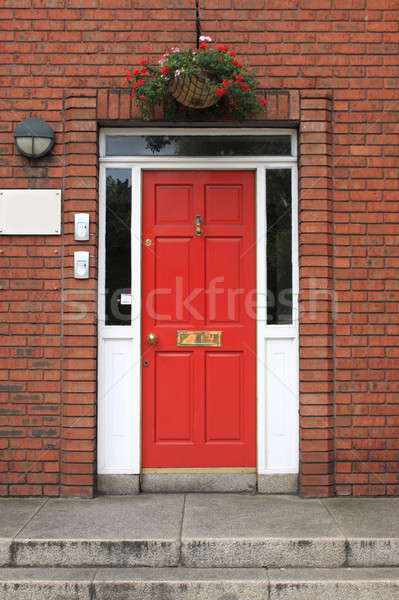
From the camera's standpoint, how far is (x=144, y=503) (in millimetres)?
4578

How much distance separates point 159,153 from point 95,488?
264 cm

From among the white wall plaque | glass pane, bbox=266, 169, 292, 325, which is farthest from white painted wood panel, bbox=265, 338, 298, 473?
the white wall plaque

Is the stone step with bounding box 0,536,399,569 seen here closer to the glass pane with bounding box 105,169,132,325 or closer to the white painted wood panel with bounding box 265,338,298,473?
the white painted wood panel with bounding box 265,338,298,473

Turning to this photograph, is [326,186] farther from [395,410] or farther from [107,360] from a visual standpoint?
[107,360]

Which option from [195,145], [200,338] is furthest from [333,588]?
[195,145]

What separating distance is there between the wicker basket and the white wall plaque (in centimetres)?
121

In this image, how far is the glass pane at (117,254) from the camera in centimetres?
489

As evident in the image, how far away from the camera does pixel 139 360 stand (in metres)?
4.88

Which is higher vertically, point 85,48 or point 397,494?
point 85,48

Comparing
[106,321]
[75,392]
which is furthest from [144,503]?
[106,321]

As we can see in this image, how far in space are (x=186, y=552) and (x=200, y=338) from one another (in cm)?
165

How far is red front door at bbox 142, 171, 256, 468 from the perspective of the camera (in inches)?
193

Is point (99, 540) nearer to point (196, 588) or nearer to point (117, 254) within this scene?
point (196, 588)

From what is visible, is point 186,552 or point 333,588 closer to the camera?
point 333,588
